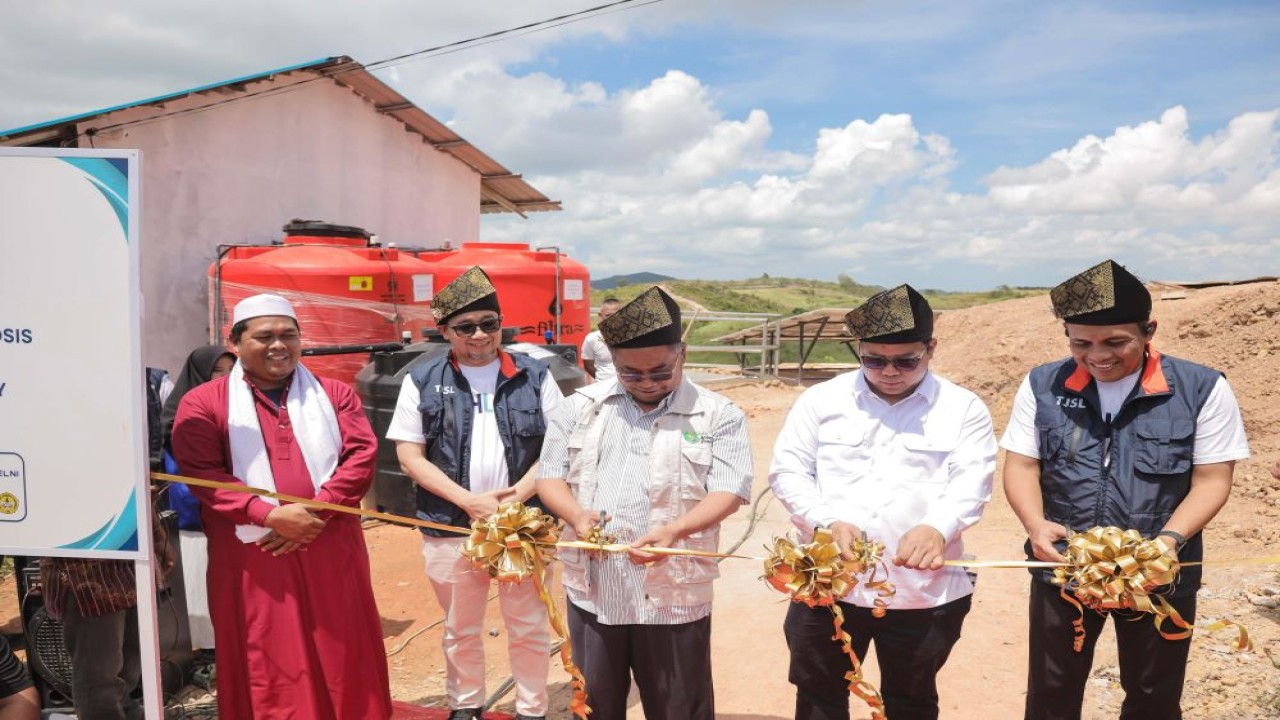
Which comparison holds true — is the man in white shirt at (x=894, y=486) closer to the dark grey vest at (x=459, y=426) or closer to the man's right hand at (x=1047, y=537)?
the man's right hand at (x=1047, y=537)

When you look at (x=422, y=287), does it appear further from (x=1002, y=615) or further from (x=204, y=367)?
(x=1002, y=615)

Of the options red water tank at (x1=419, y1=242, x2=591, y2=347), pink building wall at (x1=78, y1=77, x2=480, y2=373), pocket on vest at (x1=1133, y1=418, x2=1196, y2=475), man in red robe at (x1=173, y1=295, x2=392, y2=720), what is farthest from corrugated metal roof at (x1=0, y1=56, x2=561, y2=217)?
pocket on vest at (x1=1133, y1=418, x2=1196, y2=475)

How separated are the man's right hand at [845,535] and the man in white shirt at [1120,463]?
0.67 metres

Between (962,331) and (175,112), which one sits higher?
(175,112)

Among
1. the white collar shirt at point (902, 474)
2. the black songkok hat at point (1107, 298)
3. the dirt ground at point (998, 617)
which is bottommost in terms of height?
the dirt ground at point (998, 617)

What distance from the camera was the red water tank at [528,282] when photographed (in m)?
9.90

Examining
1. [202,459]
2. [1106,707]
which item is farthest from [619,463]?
[1106,707]

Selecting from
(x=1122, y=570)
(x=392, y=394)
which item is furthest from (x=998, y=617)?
(x=392, y=394)

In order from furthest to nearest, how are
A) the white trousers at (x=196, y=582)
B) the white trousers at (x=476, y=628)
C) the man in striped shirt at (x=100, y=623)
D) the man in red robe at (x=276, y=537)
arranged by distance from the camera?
1. the white trousers at (x=196, y=582)
2. the white trousers at (x=476, y=628)
3. the man in red robe at (x=276, y=537)
4. the man in striped shirt at (x=100, y=623)

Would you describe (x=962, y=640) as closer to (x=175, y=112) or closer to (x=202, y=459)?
(x=202, y=459)

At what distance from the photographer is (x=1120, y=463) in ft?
9.41

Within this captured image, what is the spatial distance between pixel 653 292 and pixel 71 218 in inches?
71.7

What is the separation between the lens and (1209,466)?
2805mm

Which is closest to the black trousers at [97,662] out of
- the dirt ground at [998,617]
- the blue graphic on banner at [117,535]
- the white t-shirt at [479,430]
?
the blue graphic on banner at [117,535]
